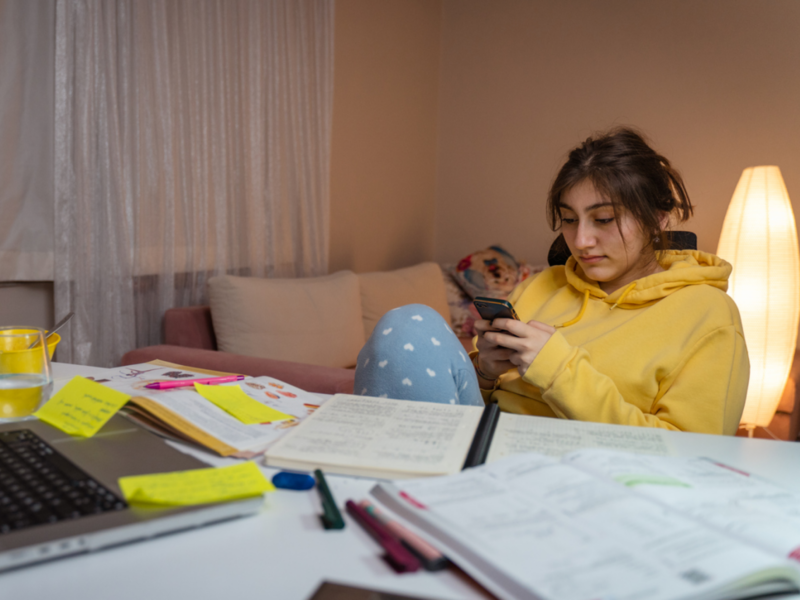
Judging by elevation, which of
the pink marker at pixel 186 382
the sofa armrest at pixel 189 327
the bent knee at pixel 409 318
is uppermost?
the bent knee at pixel 409 318

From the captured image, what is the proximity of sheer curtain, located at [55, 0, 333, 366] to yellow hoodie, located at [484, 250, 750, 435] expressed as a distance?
1087 mm

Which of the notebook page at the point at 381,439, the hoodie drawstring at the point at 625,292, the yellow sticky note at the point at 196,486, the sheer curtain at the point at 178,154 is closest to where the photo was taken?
the yellow sticky note at the point at 196,486

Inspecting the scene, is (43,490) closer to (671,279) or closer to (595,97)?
(671,279)

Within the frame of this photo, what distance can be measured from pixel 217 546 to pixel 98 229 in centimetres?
140

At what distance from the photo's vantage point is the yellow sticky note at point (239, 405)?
802mm

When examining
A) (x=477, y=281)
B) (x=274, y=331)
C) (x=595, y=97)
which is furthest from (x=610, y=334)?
(x=595, y=97)

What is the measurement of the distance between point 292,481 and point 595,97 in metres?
3.16

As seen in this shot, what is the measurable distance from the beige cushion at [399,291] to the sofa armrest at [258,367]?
87 cm

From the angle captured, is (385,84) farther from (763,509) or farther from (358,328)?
(763,509)

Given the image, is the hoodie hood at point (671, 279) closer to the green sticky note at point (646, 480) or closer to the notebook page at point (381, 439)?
the notebook page at point (381, 439)

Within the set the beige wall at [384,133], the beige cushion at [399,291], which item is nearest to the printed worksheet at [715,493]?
the beige cushion at [399,291]

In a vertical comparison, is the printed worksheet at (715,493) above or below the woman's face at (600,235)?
below

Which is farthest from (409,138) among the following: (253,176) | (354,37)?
(253,176)

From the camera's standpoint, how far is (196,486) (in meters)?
0.57
